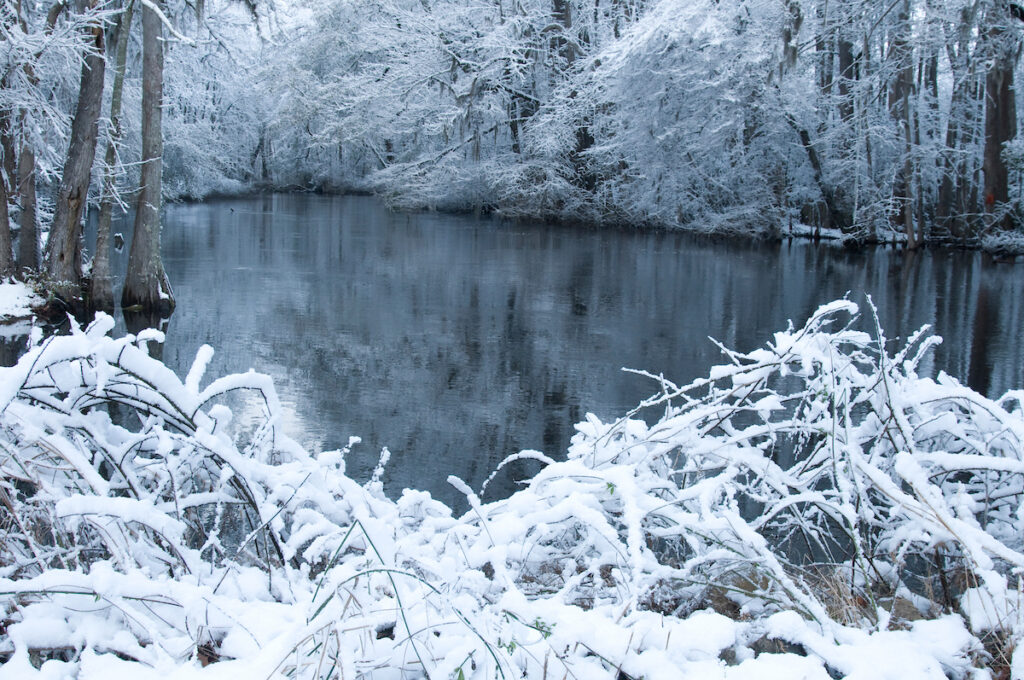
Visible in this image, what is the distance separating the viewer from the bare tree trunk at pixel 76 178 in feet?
41.1

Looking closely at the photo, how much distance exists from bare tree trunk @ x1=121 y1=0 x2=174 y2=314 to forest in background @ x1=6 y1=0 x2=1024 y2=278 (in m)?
0.95

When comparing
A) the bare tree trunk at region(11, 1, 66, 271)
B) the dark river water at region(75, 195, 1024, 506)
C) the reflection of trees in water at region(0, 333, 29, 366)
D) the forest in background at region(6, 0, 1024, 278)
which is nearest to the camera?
the dark river water at region(75, 195, 1024, 506)

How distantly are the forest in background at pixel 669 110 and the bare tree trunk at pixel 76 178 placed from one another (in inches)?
47.6

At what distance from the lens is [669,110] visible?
29.0m

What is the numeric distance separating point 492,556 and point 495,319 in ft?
38.3

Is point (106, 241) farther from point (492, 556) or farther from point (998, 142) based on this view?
point (998, 142)

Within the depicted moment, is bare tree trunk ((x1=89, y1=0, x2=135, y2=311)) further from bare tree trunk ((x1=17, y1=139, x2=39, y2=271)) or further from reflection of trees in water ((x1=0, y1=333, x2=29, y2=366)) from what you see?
reflection of trees in water ((x1=0, y1=333, x2=29, y2=366))

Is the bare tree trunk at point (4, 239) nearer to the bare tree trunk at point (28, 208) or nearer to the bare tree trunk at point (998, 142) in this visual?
the bare tree trunk at point (28, 208)

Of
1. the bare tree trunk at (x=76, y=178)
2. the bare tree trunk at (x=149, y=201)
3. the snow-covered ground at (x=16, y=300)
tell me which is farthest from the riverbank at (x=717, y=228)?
the snow-covered ground at (x=16, y=300)

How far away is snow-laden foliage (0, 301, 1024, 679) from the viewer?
2.33 m

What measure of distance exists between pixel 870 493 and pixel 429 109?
112ft

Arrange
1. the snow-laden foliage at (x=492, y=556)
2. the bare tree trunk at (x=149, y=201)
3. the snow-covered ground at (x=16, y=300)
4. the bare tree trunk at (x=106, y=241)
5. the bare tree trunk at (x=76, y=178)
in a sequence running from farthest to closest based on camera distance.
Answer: the bare tree trunk at (x=149, y=201) → the bare tree trunk at (x=106, y=241) → the bare tree trunk at (x=76, y=178) → the snow-covered ground at (x=16, y=300) → the snow-laden foliage at (x=492, y=556)

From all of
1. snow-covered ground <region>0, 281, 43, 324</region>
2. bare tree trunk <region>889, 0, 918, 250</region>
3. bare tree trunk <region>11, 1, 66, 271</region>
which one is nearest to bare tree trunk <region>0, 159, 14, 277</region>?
snow-covered ground <region>0, 281, 43, 324</region>

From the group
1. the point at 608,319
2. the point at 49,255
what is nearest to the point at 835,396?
the point at 608,319
